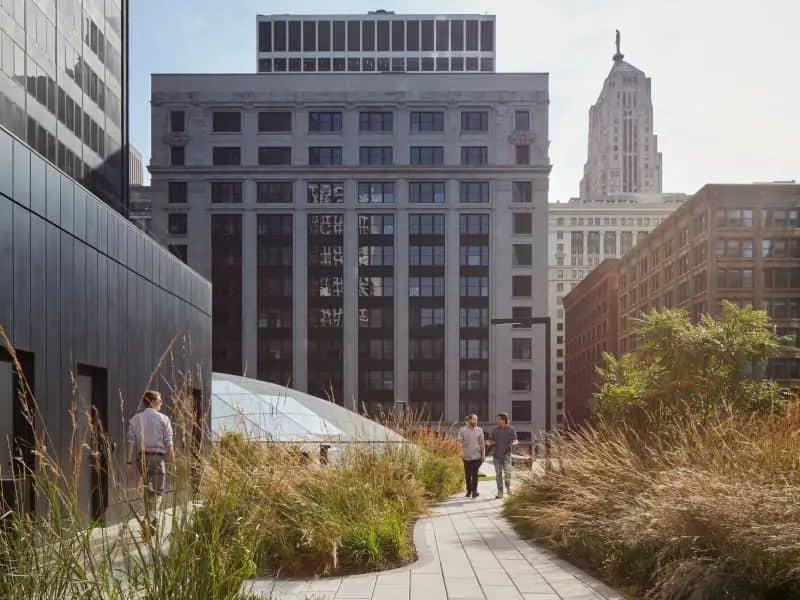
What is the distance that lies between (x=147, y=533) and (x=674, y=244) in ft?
268

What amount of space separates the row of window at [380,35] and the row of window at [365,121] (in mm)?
24724

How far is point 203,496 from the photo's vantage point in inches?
295

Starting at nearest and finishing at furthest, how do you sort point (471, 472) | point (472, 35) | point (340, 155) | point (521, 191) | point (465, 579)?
point (465, 579)
point (471, 472)
point (521, 191)
point (340, 155)
point (472, 35)

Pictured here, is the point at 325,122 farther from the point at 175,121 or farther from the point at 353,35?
the point at 353,35

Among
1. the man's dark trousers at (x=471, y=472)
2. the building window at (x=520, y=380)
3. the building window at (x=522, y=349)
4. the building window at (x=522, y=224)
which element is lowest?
the building window at (x=520, y=380)

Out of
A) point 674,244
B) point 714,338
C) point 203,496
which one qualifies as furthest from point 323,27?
point 203,496

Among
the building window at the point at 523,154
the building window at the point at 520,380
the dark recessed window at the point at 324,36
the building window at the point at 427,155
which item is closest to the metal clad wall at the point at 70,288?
the building window at the point at 427,155

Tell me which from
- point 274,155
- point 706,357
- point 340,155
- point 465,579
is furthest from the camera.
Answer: point 340,155

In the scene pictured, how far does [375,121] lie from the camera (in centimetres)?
7675

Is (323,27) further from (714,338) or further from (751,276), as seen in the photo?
(714,338)

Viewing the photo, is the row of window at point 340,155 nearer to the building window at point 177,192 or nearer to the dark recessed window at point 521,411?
the building window at point 177,192

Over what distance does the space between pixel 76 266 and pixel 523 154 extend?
64.9 metres

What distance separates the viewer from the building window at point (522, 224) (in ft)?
250

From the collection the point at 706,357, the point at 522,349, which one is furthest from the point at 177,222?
the point at 706,357
